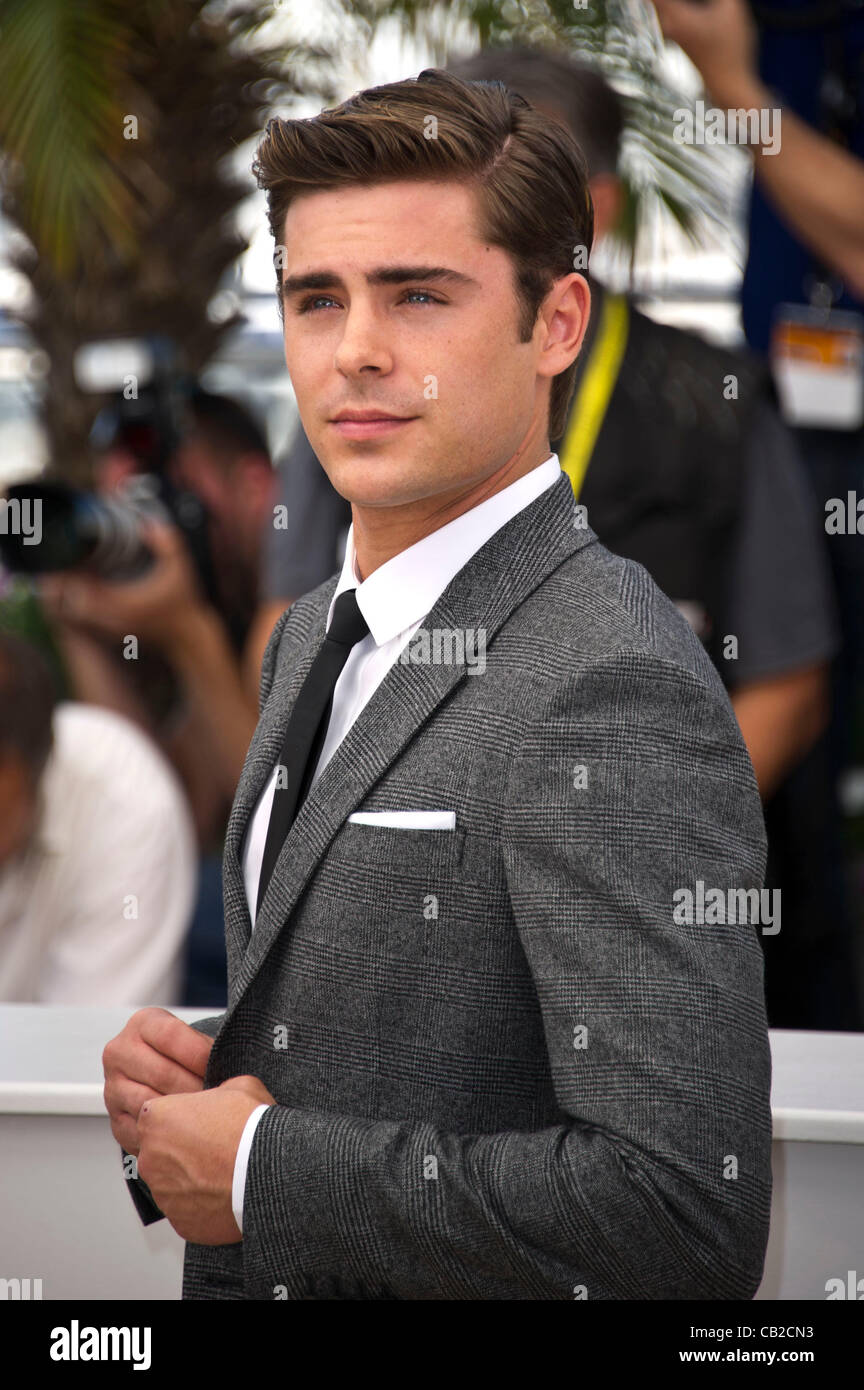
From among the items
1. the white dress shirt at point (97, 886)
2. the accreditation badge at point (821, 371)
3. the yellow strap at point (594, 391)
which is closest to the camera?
the yellow strap at point (594, 391)

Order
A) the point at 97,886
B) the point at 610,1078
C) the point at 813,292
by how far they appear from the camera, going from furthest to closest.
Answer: the point at 813,292
the point at 97,886
the point at 610,1078

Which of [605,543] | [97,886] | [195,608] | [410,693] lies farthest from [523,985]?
[195,608]


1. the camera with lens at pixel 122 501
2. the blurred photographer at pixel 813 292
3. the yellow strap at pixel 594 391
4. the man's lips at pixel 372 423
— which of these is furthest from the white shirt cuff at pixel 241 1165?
the blurred photographer at pixel 813 292

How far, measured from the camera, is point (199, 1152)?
0.99 metres

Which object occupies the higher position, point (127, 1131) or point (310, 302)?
point (310, 302)

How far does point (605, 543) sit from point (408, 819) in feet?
3.94

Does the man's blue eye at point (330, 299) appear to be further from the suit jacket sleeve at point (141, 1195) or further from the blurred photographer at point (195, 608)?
the blurred photographer at point (195, 608)

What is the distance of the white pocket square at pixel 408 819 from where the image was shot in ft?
3.14

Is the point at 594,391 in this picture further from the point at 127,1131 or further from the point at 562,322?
the point at 127,1131

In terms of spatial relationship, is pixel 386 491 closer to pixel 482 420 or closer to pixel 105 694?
pixel 482 420

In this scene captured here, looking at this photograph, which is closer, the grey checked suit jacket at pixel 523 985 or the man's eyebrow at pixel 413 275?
the grey checked suit jacket at pixel 523 985

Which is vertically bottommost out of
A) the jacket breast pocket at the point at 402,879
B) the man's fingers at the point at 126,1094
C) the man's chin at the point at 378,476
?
the man's fingers at the point at 126,1094

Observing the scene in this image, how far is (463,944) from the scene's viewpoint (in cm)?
96
